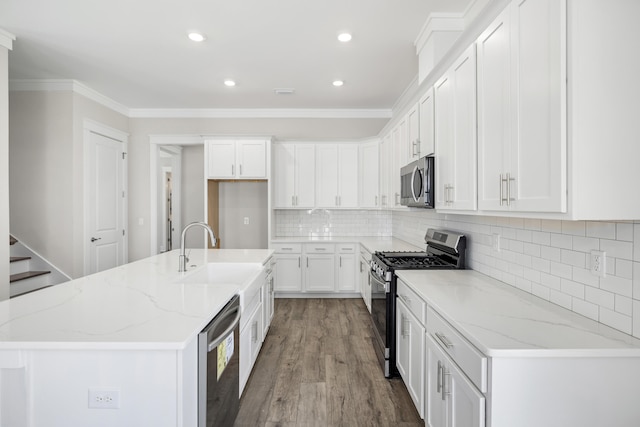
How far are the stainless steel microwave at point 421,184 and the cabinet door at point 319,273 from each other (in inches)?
84.7

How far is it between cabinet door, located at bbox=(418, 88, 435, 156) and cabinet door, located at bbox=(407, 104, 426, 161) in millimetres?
52

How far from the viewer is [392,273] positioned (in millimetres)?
2615

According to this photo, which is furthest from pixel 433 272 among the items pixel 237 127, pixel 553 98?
pixel 237 127

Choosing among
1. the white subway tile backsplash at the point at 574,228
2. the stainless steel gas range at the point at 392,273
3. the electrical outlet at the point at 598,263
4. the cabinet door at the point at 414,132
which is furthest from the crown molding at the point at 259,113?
the electrical outlet at the point at 598,263

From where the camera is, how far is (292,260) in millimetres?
4957

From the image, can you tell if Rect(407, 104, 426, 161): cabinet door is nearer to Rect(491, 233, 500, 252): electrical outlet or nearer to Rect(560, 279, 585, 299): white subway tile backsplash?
Rect(491, 233, 500, 252): electrical outlet

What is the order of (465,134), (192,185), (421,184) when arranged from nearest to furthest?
(465,134)
(421,184)
(192,185)

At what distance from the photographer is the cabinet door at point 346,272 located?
16.2 feet

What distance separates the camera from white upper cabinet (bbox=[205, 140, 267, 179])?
16.2 ft

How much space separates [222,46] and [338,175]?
2.46 metres

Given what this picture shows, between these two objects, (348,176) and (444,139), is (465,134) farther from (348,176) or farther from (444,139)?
(348,176)

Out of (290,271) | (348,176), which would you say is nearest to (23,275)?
(290,271)

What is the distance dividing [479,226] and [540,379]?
4.89 ft

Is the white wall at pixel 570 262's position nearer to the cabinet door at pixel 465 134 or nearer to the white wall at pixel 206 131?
the cabinet door at pixel 465 134
